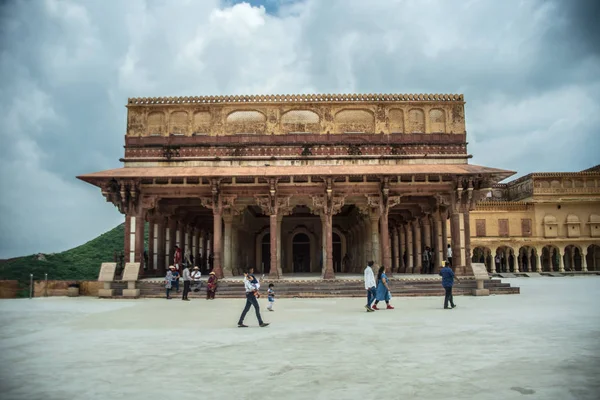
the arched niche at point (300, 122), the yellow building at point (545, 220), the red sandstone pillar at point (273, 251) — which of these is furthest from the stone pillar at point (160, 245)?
the yellow building at point (545, 220)

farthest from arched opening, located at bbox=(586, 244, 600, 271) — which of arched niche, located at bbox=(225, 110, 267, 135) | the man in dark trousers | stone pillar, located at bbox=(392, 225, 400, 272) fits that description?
the man in dark trousers

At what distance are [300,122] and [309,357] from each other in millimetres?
17731

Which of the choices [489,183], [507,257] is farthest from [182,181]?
[507,257]

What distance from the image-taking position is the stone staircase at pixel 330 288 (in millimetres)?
17500

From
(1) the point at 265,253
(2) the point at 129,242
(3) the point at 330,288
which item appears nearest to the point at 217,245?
(2) the point at 129,242

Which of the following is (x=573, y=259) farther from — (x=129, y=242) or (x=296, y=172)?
(x=129, y=242)


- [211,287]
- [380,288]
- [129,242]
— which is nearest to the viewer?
[380,288]

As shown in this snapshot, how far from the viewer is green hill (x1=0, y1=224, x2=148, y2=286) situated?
29.1 meters

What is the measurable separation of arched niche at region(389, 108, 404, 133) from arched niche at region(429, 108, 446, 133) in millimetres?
1370

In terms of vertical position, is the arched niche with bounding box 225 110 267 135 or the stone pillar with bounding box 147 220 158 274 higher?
the arched niche with bounding box 225 110 267 135

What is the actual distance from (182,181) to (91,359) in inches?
568

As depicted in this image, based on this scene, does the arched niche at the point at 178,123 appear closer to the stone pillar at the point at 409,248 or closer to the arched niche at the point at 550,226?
the stone pillar at the point at 409,248

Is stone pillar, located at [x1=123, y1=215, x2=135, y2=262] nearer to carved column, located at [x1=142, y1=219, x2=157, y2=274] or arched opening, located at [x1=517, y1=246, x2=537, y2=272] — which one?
carved column, located at [x1=142, y1=219, x2=157, y2=274]

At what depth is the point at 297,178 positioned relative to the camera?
20.0m
